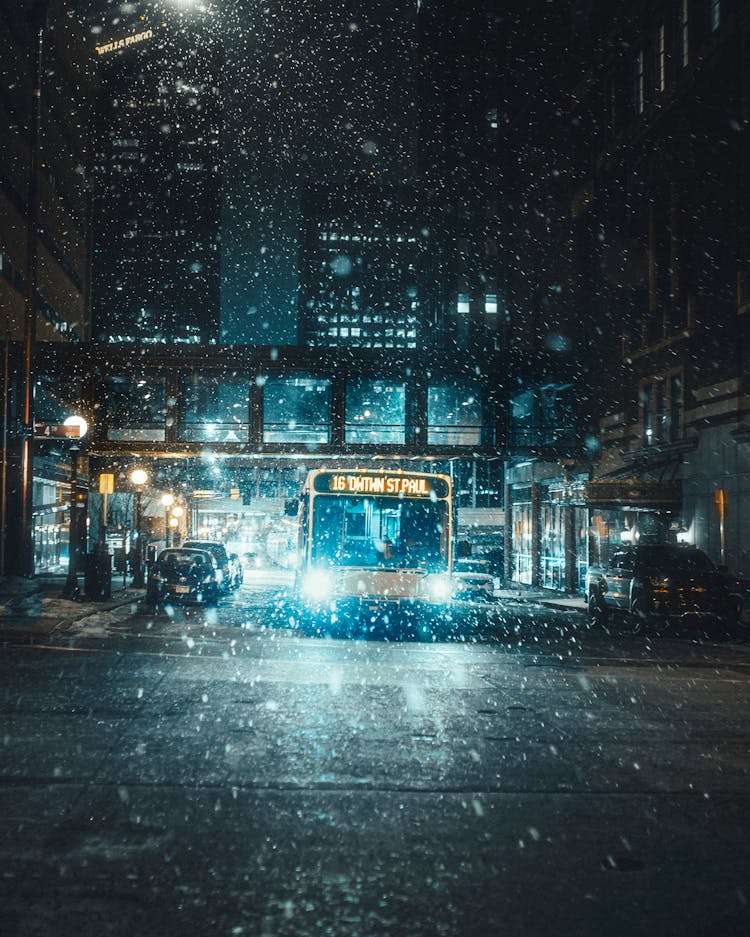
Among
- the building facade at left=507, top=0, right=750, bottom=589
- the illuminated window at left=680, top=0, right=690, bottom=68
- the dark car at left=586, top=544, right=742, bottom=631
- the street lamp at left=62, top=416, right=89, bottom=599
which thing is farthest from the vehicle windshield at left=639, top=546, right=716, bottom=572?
the illuminated window at left=680, top=0, right=690, bottom=68

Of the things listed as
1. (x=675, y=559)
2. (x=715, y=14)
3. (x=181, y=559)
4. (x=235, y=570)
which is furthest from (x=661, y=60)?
(x=235, y=570)

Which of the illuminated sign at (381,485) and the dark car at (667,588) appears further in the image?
the illuminated sign at (381,485)

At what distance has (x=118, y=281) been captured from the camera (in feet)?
642

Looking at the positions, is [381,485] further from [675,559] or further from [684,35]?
[684,35]

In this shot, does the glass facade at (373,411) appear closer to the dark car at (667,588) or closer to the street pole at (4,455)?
the street pole at (4,455)

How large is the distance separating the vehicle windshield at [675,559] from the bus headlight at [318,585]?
7.09 meters

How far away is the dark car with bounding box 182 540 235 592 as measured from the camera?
30797 millimetres

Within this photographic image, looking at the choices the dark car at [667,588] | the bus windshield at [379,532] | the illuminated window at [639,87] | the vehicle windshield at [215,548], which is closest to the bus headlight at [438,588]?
the bus windshield at [379,532]

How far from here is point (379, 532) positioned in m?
20.9

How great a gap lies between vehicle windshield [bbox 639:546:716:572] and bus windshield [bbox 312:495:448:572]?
479 centimetres

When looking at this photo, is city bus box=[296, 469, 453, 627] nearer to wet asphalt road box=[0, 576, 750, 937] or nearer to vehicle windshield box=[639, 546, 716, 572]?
vehicle windshield box=[639, 546, 716, 572]

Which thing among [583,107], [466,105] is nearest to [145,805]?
[583,107]

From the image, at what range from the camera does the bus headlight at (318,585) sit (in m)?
20.0

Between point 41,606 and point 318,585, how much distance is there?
787 centimetres
